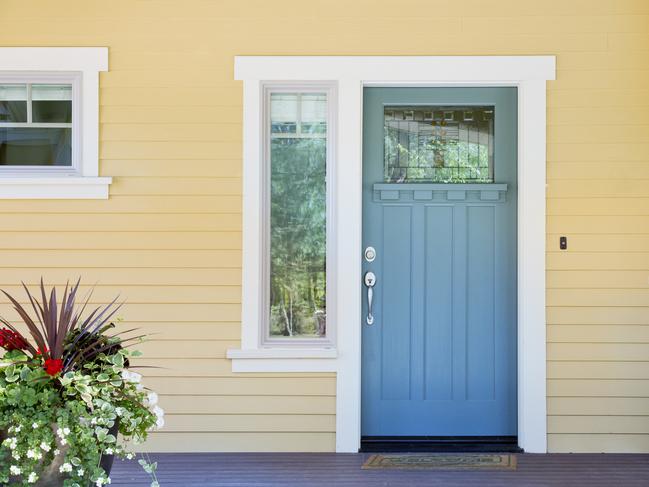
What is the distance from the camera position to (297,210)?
499 centimetres

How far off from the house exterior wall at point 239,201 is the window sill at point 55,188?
6 centimetres

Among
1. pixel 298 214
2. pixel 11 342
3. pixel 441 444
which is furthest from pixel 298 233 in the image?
pixel 11 342

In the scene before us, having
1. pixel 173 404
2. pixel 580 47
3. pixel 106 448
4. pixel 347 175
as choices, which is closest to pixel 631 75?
pixel 580 47

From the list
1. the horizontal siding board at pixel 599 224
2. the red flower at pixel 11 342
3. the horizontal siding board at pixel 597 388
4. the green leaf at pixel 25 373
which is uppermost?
the horizontal siding board at pixel 599 224

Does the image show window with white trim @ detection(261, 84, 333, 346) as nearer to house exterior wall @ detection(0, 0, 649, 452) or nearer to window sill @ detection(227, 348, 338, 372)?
window sill @ detection(227, 348, 338, 372)

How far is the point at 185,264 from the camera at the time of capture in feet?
16.1

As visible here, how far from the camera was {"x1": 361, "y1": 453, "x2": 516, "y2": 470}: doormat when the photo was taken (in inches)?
181

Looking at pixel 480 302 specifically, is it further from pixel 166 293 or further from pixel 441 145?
pixel 166 293

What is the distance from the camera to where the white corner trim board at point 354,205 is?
4875 mm

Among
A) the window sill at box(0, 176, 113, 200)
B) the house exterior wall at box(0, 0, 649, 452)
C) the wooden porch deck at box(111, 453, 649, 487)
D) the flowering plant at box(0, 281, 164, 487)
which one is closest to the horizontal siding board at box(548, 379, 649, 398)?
the house exterior wall at box(0, 0, 649, 452)

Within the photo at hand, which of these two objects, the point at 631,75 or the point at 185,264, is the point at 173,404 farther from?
the point at 631,75

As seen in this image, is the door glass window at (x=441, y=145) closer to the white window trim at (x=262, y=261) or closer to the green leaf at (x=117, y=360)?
the white window trim at (x=262, y=261)

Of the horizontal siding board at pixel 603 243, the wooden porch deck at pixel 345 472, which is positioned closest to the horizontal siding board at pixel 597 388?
the wooden porch deck at pixel 345 472

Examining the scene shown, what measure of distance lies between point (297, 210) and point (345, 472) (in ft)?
4.88
